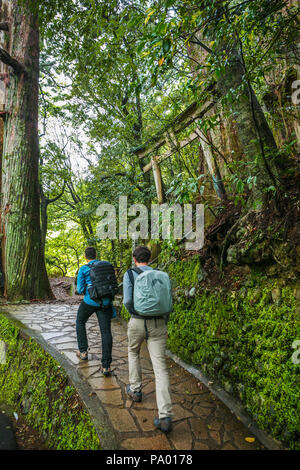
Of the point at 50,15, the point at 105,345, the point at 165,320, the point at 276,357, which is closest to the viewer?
the point at 276,357

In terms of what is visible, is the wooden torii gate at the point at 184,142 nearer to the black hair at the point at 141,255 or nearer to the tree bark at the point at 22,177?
the black hair at the point at 141,255

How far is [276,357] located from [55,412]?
113 inches

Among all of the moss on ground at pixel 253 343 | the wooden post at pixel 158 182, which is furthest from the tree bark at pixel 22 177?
the moss on ground at pixel 253 343

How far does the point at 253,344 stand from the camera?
3.11 meters

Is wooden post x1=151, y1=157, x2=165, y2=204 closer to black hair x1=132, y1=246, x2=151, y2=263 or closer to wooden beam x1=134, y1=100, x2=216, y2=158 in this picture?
wooden beam x1=134, y1=100, x2=216, y2=158

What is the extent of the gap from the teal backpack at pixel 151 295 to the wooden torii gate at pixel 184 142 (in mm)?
2442

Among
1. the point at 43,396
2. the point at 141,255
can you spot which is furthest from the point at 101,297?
the point at 43,396

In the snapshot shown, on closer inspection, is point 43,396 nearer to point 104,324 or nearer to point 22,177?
point 104,324

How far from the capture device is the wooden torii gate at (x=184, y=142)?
5555 millimetres

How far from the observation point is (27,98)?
343 inches

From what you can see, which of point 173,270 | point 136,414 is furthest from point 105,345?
point 173,270

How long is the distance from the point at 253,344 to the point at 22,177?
827 centimetres

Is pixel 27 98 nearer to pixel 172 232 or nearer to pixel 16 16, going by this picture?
pixel 16 16

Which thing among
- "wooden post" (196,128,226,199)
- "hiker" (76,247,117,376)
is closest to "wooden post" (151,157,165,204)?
"wooden post" (196,128,226,199)
